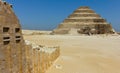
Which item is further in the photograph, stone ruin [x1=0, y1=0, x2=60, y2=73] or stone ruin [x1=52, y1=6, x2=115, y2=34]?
stone ruin [x1=52, y1=6, x2=115, y2=34]

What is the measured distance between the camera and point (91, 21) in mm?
107125

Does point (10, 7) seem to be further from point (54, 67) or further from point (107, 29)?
point (107, 29)

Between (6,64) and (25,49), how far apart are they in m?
2.19

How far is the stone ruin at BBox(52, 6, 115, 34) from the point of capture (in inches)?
3922

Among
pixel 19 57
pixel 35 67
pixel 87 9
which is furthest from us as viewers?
pixel 87 9

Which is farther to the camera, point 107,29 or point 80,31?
point 107,29

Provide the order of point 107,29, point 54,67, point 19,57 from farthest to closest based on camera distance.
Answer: point 107,29
point 54,67
point 19,57

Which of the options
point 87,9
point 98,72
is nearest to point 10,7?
point 98,72

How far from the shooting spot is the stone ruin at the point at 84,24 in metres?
99.6

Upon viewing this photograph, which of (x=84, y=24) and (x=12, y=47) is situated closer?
(x=12, y=47)

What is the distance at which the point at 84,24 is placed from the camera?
104375 millimetres

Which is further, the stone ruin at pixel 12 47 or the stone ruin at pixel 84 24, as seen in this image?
the stone ruin at pixel 84 24

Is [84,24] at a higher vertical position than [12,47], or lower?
lower

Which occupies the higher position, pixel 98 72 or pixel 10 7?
pixel 10 7
